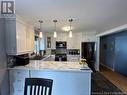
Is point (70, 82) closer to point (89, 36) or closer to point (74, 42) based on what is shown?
point (89, 36)

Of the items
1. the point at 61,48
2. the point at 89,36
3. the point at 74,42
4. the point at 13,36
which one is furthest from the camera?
the point at 61,48

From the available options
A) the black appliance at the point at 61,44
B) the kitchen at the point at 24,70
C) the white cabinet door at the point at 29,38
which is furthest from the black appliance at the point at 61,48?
the kitchen at the point at 24,70

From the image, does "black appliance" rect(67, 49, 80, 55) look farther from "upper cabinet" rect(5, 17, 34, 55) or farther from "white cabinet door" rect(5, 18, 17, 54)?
"white cabinet door" rect(5, 18, 17, 54)

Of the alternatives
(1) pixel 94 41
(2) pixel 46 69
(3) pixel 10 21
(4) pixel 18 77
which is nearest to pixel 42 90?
(2) pixel 46 69

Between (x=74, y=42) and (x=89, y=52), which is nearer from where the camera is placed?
(x=89, y=52)

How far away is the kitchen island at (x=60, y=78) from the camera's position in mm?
2891

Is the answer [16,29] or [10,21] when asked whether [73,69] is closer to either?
[16,29]

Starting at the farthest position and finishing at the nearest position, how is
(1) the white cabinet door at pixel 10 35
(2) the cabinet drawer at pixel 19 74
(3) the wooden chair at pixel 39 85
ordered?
1. (2) the cabinet drawer at pixel 19 74
2. (1) the white cabinet door at pixel 10 35
3. (3) the wooden chair at pixel 39 85

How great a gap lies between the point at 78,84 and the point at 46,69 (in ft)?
2.71

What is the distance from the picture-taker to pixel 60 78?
2.96m

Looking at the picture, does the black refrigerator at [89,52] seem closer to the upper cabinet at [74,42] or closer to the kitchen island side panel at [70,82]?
the upper cabinet at [74,42]

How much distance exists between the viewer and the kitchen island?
9.48 feet

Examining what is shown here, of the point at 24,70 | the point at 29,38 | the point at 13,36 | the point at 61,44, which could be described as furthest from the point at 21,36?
the point at 61,44

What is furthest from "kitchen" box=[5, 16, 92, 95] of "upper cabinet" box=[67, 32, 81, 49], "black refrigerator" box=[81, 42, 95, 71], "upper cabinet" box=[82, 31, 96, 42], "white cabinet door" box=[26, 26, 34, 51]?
"upper cabinet" box=[67, 32, 81, 49]
